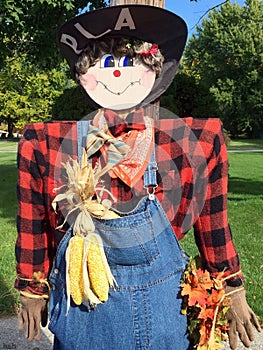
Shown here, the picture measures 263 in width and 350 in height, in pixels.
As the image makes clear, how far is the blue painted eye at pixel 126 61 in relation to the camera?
1.80 m

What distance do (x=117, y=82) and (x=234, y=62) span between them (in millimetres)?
39636

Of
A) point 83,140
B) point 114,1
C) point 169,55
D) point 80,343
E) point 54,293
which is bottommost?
point 80,343

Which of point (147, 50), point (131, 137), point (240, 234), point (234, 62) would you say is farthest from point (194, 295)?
point (234, 62)

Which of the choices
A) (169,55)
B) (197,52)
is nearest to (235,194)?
(169,55)

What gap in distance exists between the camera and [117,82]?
70.3 inches

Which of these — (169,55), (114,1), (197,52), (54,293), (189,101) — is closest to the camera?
(54,293)

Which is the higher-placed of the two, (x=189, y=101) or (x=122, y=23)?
(x=122, y=23)

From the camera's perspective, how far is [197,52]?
43281 mm

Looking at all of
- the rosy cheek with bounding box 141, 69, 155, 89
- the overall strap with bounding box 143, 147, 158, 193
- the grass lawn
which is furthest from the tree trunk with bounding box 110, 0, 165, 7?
the grass lawn

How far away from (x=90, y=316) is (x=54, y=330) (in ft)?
0.54

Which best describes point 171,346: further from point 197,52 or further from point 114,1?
point 197,52

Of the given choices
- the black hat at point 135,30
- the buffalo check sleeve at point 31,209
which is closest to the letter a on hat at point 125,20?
the black hat at point 135,30

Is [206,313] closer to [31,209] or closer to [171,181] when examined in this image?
[171,181]

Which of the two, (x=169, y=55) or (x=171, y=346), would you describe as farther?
(x=169, y=55)
